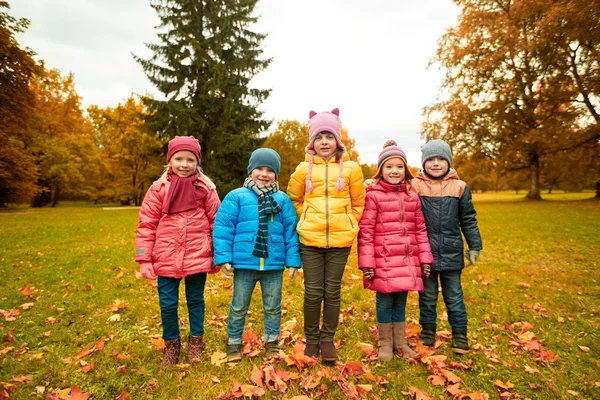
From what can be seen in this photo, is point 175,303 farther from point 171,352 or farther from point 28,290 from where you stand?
point 28,290

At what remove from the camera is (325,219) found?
3.22 metres

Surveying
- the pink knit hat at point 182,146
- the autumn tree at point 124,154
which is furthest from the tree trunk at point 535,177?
the autumn tree at point 124,154

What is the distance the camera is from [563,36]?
20.2 metres

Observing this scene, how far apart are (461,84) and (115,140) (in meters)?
32.6

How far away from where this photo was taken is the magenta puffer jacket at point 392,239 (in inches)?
133

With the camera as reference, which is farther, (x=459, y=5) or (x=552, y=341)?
(x=459, y=5)

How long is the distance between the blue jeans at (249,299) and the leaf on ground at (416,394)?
1.36 m

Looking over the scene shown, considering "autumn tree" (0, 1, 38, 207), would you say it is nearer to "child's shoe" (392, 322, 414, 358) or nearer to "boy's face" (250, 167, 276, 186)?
"boy's face" (250, 167, 276, 186)

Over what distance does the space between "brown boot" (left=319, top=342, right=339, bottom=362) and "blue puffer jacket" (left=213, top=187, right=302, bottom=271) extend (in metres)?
0.87

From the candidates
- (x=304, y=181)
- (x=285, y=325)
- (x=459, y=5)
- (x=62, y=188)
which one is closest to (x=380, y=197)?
(x=304, y=181)

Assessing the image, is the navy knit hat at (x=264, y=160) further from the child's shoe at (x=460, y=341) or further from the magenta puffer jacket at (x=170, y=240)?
the child's shoe at (x=460, y=341)

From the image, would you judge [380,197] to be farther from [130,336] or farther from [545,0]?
[545,0]

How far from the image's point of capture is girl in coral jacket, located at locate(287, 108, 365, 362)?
3.23 m

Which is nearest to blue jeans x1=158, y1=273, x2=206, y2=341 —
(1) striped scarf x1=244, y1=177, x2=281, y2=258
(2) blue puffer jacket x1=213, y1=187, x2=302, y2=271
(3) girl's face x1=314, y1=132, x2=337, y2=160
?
(2) blue puffer jacket x1=213, y1=187, x2=302, y2=271
